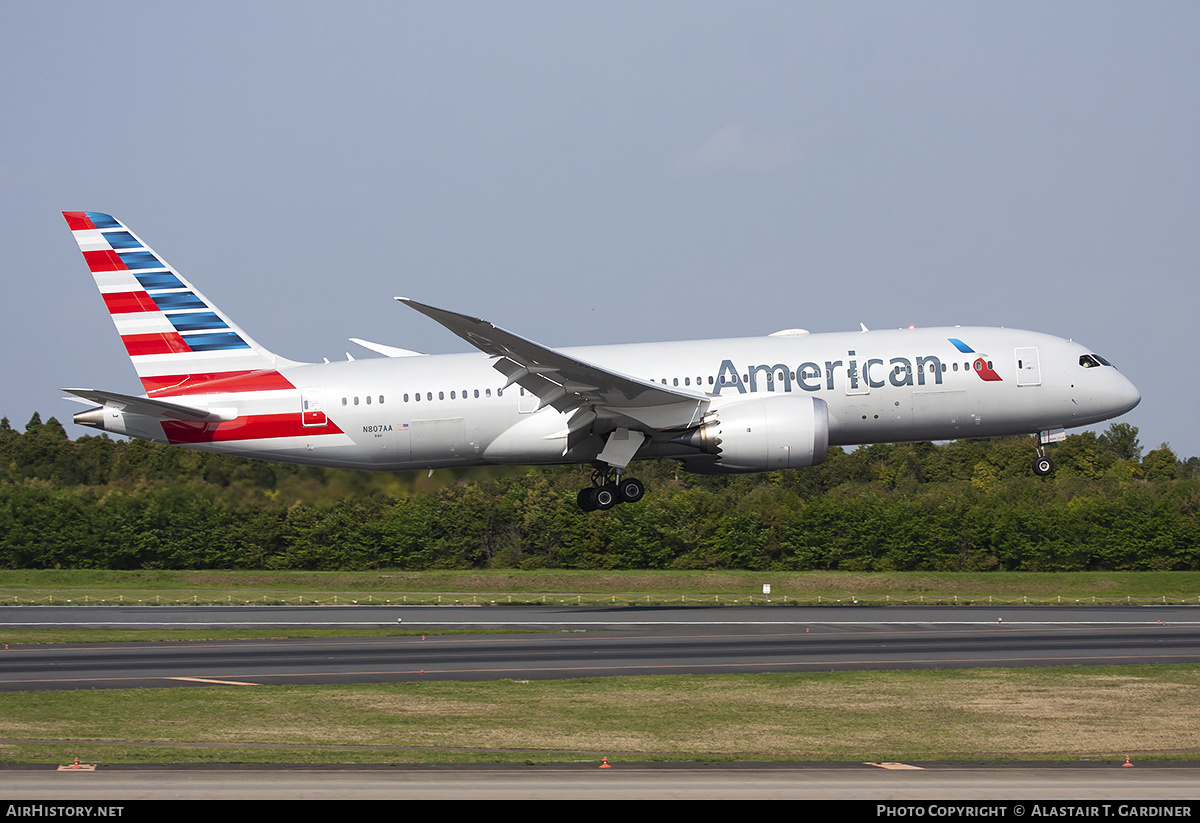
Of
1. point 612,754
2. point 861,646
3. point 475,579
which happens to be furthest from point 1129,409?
point 475,579

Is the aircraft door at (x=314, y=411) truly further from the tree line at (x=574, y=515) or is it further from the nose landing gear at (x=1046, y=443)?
the nose landing gear at (x=1046, y=443)

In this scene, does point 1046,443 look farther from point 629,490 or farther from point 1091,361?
point 629,490

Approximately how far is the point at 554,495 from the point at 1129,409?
30073 millimetres

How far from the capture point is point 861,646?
99.6 feet

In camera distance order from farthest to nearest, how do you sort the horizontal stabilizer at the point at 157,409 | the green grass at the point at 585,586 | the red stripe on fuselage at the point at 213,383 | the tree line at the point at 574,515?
1. the green grass at the point at 585,586
2. the tree line at the point at 574,515
3. the red stripe on fuselage at the point at 213,383
4. the horizontal stabilizer at the point at 157,409

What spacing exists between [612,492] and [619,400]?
3319 mm

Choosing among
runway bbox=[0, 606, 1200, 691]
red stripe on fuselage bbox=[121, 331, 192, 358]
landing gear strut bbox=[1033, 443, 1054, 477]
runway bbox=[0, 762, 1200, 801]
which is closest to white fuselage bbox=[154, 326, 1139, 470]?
landing gear strut bbox=[1033, 443, 1054, 477]

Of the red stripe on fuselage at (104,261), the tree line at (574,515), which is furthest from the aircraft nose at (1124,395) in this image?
the red stripe on fuselage at (104,261)

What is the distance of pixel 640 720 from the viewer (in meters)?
20.6

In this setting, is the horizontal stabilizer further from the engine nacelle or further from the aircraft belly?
the aircraft belly

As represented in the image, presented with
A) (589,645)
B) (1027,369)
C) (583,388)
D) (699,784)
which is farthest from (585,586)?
(699,784)

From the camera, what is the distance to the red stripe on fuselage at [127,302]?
1480 inches

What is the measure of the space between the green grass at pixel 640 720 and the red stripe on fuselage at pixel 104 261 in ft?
59.8

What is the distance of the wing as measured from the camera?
103 feet
